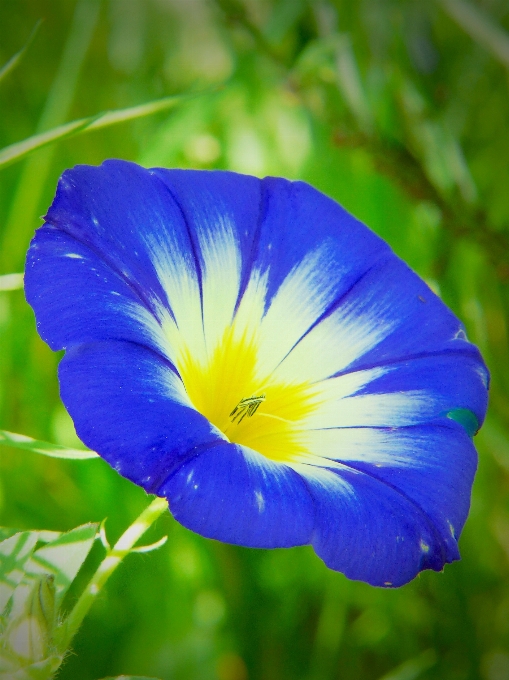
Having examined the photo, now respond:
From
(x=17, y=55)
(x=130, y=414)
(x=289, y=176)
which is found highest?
(x=17, y=55)

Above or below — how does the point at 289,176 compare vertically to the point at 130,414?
above

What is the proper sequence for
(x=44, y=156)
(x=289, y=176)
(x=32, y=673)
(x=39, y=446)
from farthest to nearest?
(x=289, y=176) → (x=44, y=156) → (x=39, y=446) → (x=32, y=673)

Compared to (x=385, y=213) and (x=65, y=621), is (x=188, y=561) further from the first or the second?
(x=385, y=213)

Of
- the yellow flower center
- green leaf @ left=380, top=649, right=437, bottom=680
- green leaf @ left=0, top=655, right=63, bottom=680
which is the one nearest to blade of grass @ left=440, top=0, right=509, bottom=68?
the yellow flower center

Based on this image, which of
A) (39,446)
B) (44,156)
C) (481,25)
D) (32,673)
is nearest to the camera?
(32,673)

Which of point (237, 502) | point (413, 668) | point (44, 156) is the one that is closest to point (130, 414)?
point (237, 502)

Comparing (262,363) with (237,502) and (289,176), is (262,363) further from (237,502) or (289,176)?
(289,176)

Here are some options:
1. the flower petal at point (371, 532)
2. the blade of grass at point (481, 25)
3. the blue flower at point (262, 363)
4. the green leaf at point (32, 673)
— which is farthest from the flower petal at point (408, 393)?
the blade of grass at point (481, 25)
